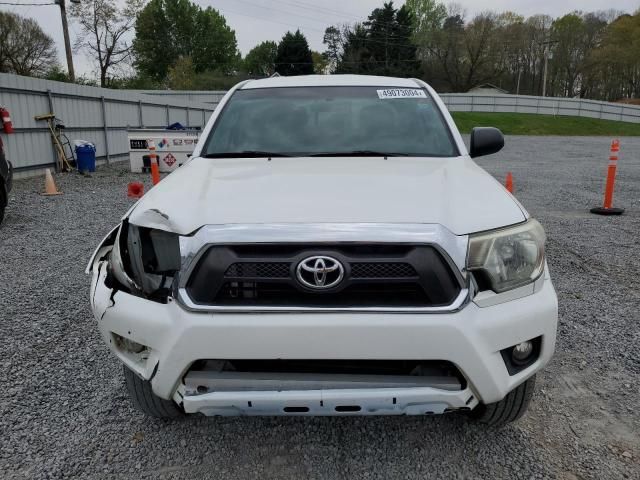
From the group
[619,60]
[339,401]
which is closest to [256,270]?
[339,401]

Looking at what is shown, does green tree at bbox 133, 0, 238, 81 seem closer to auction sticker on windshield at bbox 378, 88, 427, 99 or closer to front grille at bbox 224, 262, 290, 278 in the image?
auction sticker on windshield at bbox 378, 88, 427, 99

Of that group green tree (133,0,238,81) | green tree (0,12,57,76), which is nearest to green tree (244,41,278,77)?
green tree (133,0,238,81)

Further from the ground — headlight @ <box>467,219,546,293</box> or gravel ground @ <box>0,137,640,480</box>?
headlight @ <box>467,219,546,293</box>

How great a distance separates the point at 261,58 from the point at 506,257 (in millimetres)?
78573

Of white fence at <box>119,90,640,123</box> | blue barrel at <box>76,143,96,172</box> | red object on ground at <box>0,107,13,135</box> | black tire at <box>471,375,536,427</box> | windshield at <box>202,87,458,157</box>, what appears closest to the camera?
black tire at <box>471,375,536,427</box>

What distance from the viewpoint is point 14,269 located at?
495 centimetres

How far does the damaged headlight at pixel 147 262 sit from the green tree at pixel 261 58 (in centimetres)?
7271

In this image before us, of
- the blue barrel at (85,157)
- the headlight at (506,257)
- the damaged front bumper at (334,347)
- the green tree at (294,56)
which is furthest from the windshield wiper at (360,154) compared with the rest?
the green tree at (294,56)

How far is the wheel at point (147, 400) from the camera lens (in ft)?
7.14

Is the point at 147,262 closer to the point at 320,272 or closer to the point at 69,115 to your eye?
the point at 320,272

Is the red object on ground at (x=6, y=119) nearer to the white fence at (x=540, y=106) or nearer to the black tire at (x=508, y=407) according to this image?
the black tire at (x=508, y=407)

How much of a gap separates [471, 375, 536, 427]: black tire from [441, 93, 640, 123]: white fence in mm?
44638

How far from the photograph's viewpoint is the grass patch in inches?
1492

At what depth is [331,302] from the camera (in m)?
1.83
